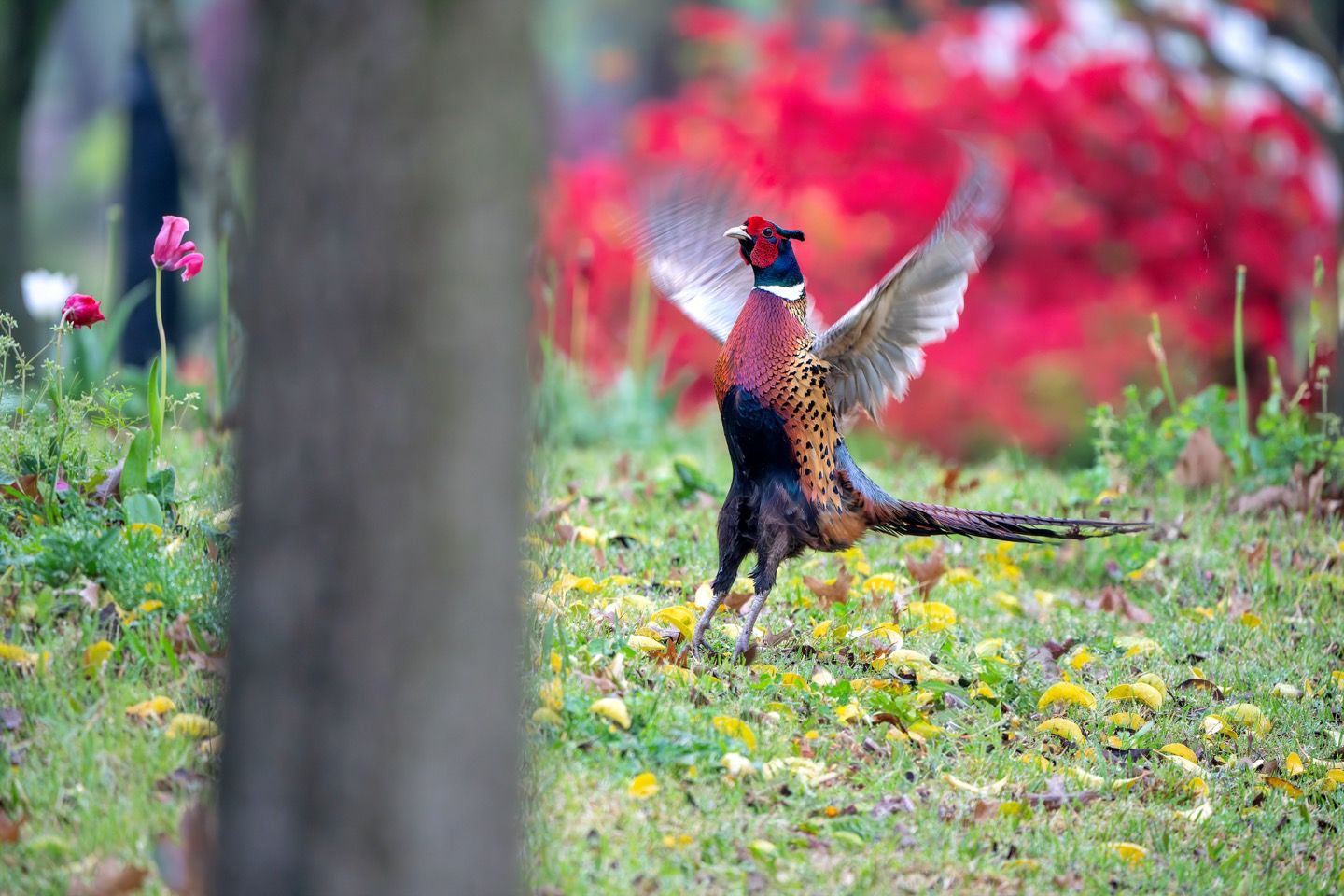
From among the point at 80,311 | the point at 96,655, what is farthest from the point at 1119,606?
the point at 80,311

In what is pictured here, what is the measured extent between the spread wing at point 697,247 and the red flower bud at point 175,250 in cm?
130

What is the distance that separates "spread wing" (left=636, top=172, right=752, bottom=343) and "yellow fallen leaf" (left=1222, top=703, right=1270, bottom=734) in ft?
5.65

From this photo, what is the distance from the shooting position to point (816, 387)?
11.2 feet

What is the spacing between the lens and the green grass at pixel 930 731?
262 centimetres

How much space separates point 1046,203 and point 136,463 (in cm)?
530

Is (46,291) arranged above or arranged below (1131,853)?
above

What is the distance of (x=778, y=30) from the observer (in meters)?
8.12

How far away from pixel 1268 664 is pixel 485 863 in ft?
9.90

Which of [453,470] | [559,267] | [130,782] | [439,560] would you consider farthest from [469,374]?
[559,267]

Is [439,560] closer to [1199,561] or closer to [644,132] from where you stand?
[1199,561]

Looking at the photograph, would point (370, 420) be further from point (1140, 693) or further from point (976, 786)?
point (1140, 693)

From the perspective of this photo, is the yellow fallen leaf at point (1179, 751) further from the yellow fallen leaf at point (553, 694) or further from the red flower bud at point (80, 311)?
the red flower bud at point (80, 311)

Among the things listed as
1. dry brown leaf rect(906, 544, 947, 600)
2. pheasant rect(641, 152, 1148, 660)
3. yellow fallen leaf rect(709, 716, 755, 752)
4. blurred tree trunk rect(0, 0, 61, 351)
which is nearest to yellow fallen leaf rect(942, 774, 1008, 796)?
yellow fallen leaf rect(709, 716, 755, 752)

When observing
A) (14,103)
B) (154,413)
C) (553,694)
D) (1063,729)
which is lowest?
(1063,729)
